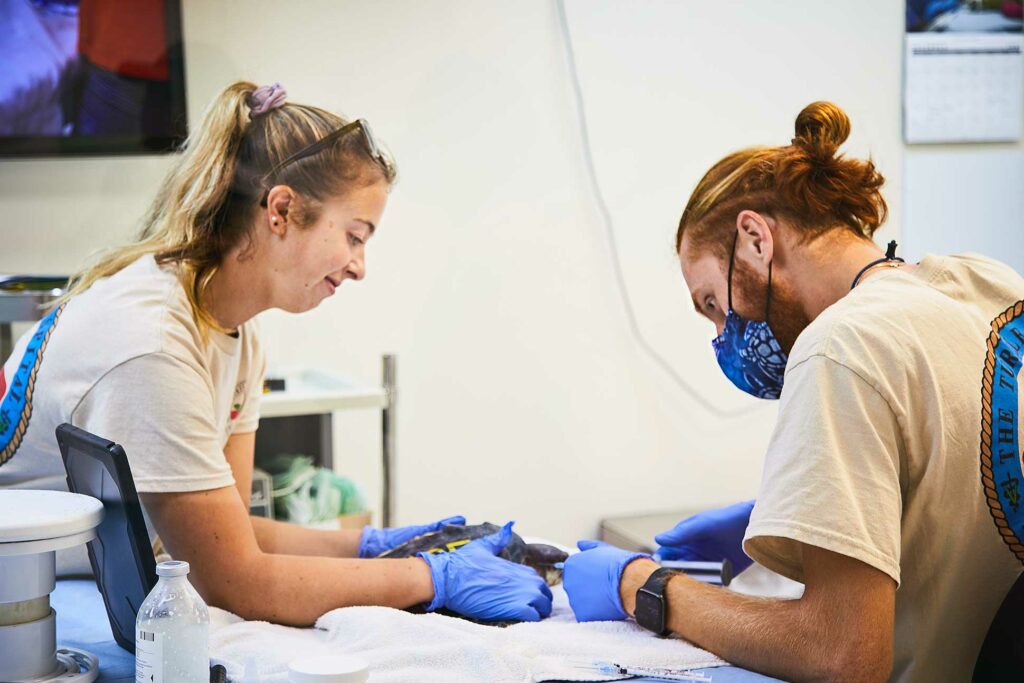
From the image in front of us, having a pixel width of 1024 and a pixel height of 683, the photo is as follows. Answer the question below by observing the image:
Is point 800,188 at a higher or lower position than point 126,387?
higher

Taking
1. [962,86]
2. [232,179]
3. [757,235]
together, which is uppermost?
[962,86]

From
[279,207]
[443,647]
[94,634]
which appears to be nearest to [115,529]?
[94,634]

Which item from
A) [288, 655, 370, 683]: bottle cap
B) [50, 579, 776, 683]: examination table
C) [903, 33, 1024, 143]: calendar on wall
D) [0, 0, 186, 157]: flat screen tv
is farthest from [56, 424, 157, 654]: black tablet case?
[903, 33, 1024, 143]: calendar on wall

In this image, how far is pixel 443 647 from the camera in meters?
1.19

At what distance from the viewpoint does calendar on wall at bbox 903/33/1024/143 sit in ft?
11.6

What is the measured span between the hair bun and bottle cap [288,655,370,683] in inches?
36.4

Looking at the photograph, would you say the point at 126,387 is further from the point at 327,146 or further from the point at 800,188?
the point at 800,188

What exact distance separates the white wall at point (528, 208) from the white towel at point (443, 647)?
172cm

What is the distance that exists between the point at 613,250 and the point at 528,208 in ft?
1.01

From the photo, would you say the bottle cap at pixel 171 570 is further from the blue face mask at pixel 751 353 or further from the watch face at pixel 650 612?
the blue face mask at pixel 751 353

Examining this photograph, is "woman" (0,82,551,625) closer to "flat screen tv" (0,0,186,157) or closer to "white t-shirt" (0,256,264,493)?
"white t-shirt" (0,256,264,493)

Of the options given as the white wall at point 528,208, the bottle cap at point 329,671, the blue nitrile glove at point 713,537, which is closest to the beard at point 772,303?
the blue nitrile glove at point 713,537

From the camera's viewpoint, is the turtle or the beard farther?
the turtle

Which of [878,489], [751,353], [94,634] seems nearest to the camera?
[878,489]
